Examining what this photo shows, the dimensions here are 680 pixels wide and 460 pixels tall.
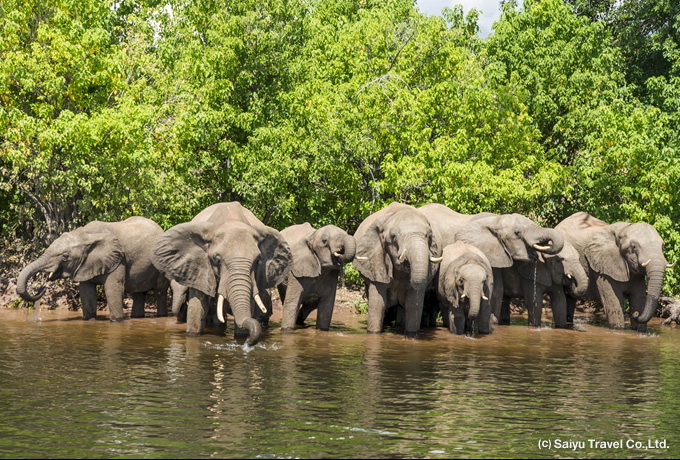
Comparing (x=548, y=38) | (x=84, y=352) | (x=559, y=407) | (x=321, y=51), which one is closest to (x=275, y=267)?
(x=84, y=352)

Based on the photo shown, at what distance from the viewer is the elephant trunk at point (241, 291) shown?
62.1 ft

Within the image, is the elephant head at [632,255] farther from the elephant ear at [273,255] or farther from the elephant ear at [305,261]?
the elephant ear at [273,255]

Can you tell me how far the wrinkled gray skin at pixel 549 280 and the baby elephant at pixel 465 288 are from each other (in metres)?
2.58

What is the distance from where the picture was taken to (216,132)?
32.9m

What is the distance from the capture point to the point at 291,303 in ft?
76.2

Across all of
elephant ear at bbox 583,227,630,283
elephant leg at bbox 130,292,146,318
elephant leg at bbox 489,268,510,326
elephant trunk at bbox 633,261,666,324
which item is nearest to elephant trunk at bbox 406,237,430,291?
elephant leg at bbox 489,268,510,326

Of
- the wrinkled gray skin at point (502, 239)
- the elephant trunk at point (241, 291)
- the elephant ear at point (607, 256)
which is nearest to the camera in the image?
the elephant trunk at point (241, 291)

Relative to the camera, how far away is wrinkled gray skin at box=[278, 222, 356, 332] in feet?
74.0

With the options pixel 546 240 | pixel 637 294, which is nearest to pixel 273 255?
pixel 546 240

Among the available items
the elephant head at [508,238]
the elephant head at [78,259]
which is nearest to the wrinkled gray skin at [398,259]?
the elephant head at [508,238]

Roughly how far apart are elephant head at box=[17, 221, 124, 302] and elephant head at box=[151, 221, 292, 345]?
13.9 feet

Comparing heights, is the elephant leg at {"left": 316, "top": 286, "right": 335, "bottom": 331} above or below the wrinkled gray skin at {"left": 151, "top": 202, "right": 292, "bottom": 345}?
below

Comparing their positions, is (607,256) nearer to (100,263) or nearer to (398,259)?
(398,259)

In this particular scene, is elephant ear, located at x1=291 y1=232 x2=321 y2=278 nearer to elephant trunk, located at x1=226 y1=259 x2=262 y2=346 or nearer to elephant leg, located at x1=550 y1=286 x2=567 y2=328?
elephant trunk, located at x1=226 y1=259 x2=262 y2=346
